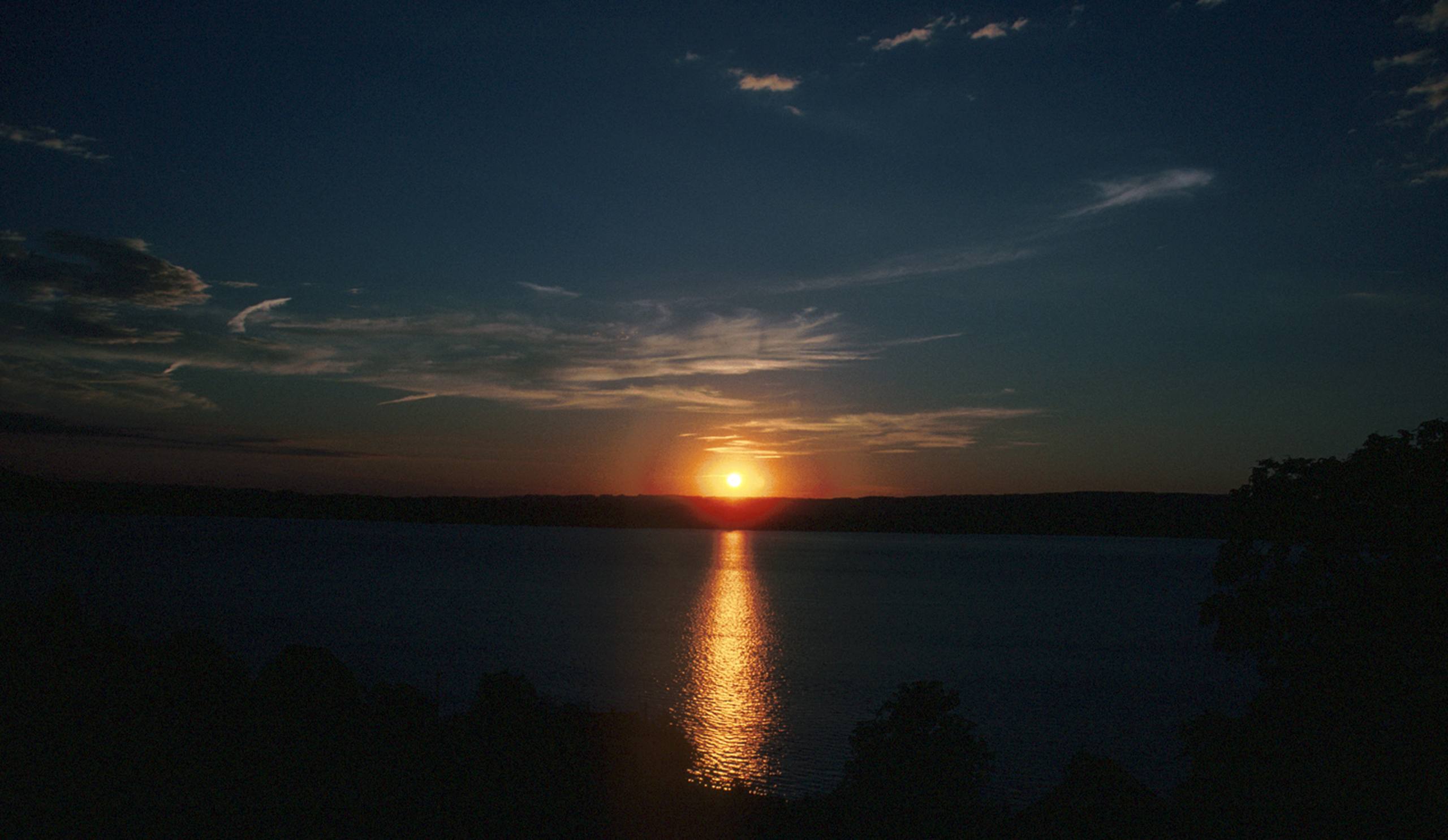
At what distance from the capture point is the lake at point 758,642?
140 ft

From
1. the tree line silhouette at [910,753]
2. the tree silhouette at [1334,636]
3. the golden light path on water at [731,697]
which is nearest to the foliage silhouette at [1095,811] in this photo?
the tree line silhouette at [910,753]

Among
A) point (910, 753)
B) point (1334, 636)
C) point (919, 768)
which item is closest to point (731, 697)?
point (910, 753)

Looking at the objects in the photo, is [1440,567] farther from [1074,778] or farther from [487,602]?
[487,602]

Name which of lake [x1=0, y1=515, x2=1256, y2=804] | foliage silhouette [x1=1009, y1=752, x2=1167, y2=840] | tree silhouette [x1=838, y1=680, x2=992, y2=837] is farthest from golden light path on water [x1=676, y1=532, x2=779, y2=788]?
foliage silhouette [x1=1009, y1=752, x2=1167, y2=840]

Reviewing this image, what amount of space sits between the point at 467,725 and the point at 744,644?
4851 centimetres

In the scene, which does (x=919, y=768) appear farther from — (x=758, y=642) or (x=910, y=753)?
(x=758, y=642)

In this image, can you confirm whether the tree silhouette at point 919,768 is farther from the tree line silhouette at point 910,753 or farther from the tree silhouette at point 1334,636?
the tree silhouette at point 1334,636

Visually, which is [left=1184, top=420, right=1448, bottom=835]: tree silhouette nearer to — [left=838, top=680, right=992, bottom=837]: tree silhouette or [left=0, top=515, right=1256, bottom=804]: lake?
[left=838, top=680, right=992, bottom=837]: tree silhouette

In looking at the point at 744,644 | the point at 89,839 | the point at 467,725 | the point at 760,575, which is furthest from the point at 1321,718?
the point at 760,575

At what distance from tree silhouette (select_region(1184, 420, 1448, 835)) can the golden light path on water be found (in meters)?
17.0

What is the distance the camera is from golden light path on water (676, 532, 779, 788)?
37219mm

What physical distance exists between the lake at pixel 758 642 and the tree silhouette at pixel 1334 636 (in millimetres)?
14715

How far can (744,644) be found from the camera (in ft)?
237

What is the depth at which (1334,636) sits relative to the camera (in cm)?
2083
